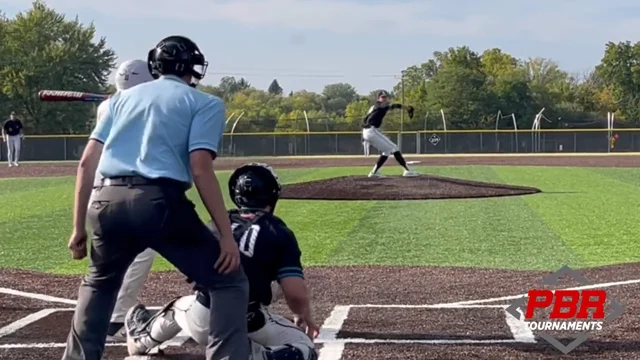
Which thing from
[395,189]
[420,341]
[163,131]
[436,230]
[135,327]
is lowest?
[436,230]

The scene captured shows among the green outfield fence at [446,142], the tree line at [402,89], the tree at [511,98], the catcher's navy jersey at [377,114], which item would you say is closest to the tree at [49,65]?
the tree line at [402,89]

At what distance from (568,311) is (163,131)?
3649mm

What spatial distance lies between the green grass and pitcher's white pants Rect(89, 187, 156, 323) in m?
3.66

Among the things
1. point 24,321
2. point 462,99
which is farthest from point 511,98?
point 24,321

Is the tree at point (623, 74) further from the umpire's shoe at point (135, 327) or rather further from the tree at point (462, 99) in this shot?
the umpire's shoe at point (135, 327)

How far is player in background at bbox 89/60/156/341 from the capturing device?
598 cm

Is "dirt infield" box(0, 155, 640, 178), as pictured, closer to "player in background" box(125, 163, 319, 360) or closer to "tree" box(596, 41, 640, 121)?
"player in background" box(125, 163, 319, 360)

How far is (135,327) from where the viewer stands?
5617 mm

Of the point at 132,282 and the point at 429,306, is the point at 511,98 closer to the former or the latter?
the point at 429,306

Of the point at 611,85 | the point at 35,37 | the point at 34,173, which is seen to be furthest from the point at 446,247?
the point at 611,85

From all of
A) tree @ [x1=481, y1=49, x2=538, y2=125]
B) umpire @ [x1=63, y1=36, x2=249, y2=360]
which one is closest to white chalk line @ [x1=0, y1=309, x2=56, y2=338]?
umpire @ [x1=63, y1=36, x2=249, y2=360]

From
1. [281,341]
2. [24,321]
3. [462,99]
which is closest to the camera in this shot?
[281,341]

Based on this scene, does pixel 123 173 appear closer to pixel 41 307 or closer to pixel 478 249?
pixel 41 307

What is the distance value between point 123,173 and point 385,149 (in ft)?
52.1
